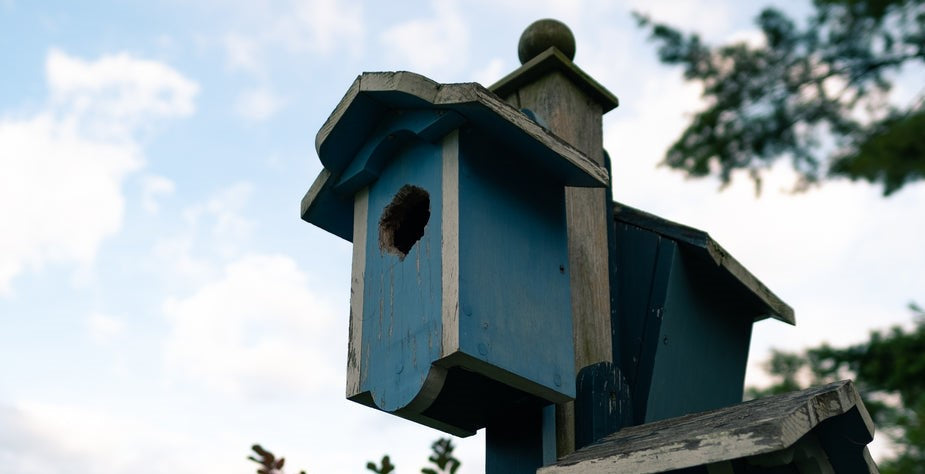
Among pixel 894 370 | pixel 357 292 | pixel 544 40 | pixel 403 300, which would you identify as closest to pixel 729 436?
pixel 403 300

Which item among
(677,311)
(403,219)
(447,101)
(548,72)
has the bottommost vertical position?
(677,311)

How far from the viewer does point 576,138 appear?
416 centimetres

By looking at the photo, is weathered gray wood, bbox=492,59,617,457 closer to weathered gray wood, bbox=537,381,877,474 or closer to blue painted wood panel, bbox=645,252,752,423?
blue painted wood panel, bbox=645,252,752,423

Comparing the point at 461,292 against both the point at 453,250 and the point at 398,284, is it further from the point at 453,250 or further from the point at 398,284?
the point at 398,284

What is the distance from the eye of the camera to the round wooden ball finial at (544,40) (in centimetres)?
443

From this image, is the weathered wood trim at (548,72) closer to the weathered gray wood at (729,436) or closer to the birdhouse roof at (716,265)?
the birdhouse roof at (716,265)

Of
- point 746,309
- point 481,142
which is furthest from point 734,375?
point 481,142

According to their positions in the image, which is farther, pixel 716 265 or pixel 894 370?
pixel 894 370

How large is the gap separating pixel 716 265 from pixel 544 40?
1266 mm

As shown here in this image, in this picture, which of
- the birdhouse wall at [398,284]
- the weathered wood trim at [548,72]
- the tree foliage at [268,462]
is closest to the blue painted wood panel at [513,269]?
the birdhouse wall at [398,284]

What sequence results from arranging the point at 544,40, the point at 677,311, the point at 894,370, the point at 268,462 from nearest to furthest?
the point at 268,462 < the point at 677,311 < the point at 544,40 < the point at 894,370

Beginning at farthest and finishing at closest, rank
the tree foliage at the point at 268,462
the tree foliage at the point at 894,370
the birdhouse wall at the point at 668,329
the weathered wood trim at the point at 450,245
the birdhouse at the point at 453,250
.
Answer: the tree foliage at the point at 894,370
the birdhouse wall at the point at 668,329
the birdhouse at the point at 453,250
the weathered wood trim at the point at 450,245
the tree foliage at the point at 268,462

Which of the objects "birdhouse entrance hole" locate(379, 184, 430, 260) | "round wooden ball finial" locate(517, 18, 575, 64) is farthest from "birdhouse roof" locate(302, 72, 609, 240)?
"round wooden ball finial" locate(517, 18, 575, 64)

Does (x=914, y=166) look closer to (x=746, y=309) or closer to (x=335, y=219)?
(x=746, y=309)
